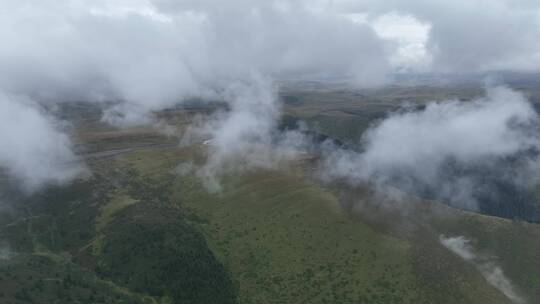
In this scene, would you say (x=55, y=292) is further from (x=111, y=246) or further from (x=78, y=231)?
(x=78, y=231)

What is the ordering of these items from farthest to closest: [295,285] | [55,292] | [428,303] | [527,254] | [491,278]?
1. [527,254]
2. [491,278]
3. [295,285]
4. [428,303]
5. [55,292]

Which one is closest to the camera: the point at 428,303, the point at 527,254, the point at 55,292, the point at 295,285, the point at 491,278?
the point at 55,292

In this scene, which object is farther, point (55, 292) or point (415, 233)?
point (415, 233)

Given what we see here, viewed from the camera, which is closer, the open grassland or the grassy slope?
the open grassland

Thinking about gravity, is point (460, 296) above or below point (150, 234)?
below

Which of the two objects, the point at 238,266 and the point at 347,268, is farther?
the point at 238,266

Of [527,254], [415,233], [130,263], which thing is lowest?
[527,254]

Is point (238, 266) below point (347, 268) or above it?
above

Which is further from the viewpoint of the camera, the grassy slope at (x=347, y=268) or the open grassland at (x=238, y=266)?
the grassy slope at (x=347, y=268)

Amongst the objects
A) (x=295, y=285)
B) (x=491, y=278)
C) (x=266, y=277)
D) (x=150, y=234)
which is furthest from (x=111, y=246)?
(x=491, y=278)

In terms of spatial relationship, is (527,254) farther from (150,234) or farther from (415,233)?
(150,234)
